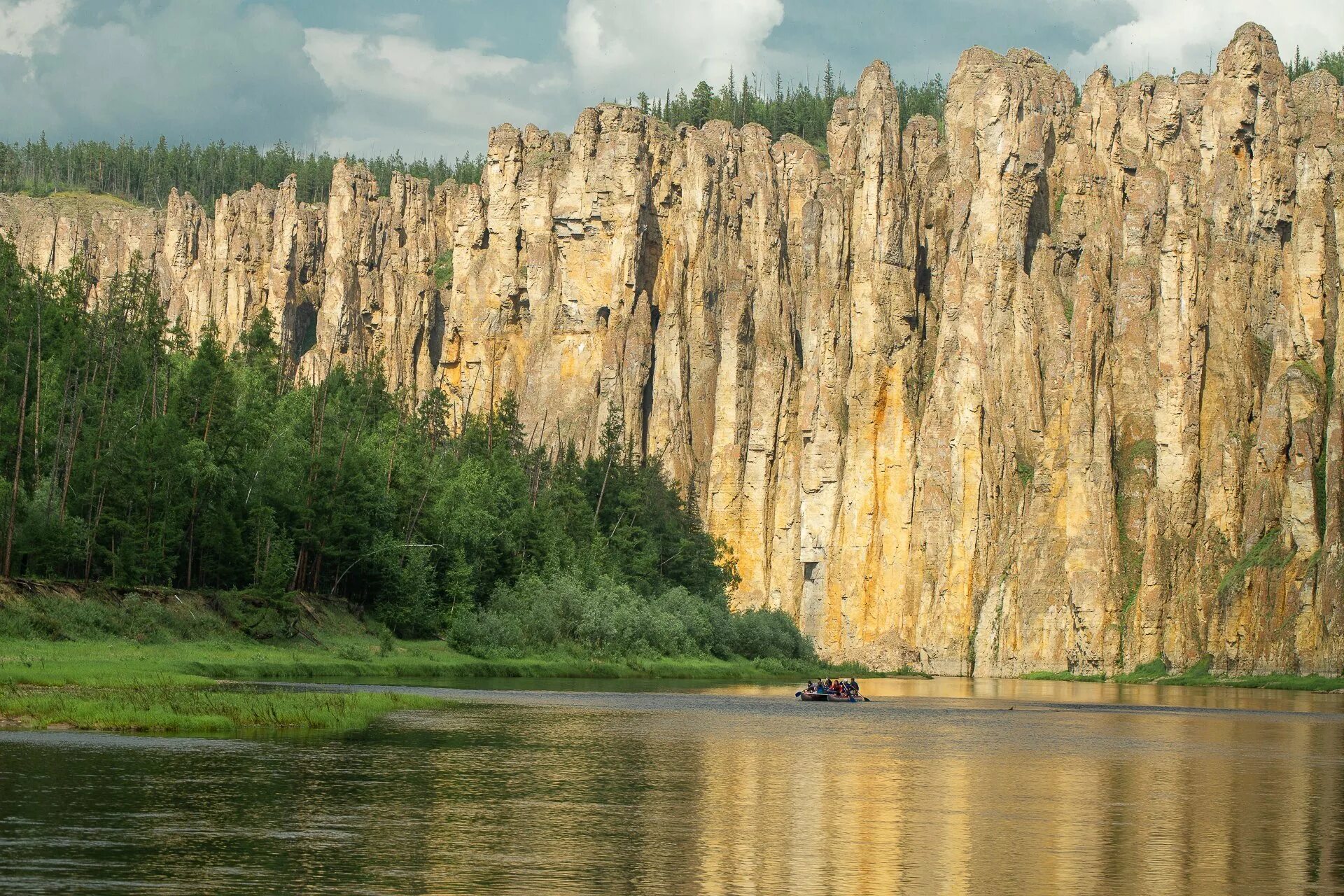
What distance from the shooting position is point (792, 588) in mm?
182000

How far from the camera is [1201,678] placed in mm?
144750

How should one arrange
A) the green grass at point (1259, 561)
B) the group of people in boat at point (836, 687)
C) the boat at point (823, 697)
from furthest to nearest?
the green grass at point (1259, 561) < the group of people in boat at point (836, 687) < the boat at point (823, 697)

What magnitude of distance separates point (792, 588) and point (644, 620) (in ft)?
242

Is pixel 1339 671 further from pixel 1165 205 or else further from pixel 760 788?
pixel 760 788

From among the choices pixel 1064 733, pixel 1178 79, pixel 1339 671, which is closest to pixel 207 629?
pixel 1064 733

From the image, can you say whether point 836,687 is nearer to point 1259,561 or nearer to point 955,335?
point 1259,561

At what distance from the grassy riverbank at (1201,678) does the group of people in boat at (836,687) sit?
60.0 meters

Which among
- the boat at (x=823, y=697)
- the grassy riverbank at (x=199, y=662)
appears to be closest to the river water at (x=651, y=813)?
the grassy riverbank at (x=199, y=662)

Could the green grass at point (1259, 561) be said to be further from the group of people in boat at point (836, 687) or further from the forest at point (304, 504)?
the group of people in boat at point (836, 687)

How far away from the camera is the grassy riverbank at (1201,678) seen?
132375 mm

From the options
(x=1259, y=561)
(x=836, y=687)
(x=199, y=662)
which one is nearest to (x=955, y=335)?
(x=1259, y=561)

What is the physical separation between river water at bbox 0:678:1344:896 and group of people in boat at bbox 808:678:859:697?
2566cm

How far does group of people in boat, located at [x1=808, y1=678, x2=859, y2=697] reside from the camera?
83.1 m

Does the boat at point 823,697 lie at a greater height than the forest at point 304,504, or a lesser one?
lesser
